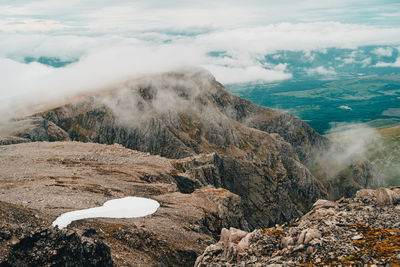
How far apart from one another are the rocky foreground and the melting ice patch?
1986 centimetres

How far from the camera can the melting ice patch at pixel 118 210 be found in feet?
168

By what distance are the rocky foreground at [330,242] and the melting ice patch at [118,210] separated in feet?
65.1

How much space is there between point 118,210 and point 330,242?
39.5 m

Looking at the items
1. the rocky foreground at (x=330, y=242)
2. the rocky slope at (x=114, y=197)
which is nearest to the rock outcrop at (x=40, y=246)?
the rocky slope at (x=114, y=197)

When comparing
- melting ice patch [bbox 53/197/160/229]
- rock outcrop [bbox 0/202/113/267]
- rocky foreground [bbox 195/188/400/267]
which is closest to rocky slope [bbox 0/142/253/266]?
rock outcrop [bbox 0/202/113/267]

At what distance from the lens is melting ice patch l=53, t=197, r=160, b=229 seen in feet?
168

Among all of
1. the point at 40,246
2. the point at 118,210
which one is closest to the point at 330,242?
the point at 40,246

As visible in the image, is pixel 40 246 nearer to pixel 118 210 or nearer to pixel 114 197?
pixel 118 210

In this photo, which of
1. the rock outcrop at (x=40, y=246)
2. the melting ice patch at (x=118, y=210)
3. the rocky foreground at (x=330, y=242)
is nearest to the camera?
the rock outcrop at (x=40, y=246)

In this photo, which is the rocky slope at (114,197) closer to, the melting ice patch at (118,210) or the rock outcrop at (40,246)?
the rock outcrop at (40,246)

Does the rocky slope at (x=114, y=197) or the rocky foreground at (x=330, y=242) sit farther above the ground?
the rocky foreground at (x=330, y=242)

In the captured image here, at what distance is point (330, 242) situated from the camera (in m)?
36.4

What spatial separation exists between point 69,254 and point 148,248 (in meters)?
18.4

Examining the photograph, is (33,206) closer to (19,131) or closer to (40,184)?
(40,184)
